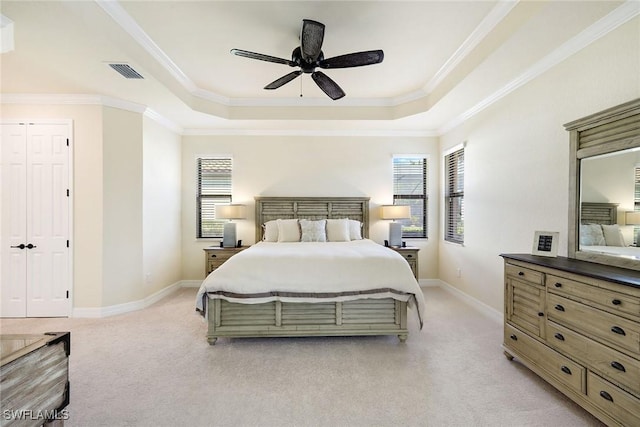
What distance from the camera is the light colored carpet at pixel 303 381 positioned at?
1.92 metres

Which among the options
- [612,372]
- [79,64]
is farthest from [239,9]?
[612,372]

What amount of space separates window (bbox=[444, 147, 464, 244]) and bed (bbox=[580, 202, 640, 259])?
87.4 inches

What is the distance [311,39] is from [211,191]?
12.4 ft

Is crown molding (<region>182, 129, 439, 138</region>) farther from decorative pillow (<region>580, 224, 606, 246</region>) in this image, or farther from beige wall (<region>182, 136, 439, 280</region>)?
decorative pillow (<region>580, 224, 606, 246</region>)

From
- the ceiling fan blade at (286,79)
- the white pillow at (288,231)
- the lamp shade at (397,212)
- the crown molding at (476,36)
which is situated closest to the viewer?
the crown molding at (476,36)

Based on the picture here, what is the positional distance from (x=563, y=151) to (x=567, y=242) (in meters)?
0.88

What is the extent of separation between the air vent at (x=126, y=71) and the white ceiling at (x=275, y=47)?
91 millimetres

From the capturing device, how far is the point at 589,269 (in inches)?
78.0

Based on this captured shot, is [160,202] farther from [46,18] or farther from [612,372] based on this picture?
[612,372]

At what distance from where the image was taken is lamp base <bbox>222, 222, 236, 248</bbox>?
4855 mm

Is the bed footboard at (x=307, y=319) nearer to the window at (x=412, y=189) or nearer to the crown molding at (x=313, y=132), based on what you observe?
the window at (x=412, y=189)

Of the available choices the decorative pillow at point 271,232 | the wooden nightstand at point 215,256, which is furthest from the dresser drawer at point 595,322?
the wooden nightstand at point 215,256

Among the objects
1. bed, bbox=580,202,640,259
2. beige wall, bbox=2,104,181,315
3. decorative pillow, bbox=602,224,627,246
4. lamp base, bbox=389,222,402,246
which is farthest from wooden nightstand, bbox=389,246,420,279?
beige wall, bbox=2,104,181,315

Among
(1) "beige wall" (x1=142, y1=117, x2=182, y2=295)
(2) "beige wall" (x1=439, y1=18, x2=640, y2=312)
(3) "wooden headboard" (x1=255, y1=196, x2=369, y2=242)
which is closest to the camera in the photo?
(2) "beige wall" (x1=439, y1=18, x2=640, y2=312)
